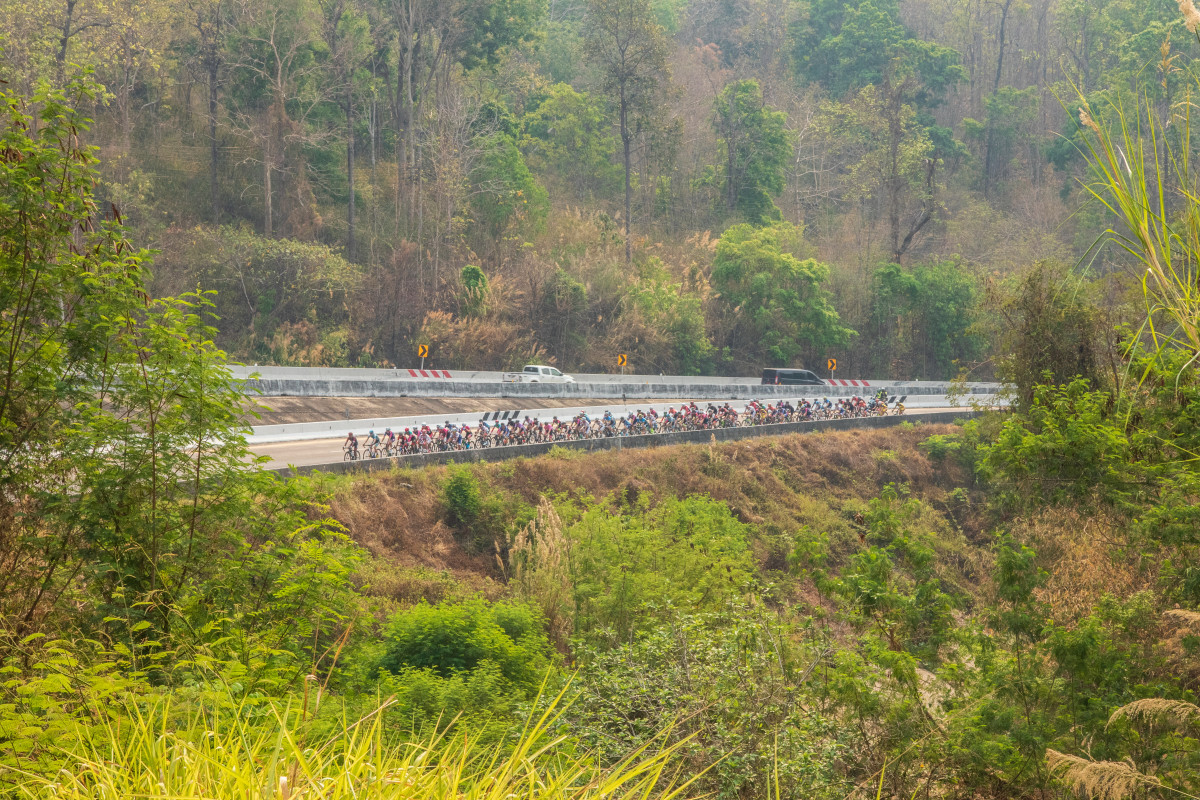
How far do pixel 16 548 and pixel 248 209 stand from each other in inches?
1501

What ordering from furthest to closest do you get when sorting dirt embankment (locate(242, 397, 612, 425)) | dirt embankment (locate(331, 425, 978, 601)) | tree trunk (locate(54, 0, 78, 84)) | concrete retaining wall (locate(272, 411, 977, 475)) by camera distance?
tree trunk (locate(54, 0, 78, 84)) < dirt embankment (locate(242, 397, 612, 425)) < concrete retaining wall (locate(272, 411, 977, 475)) < dirt embankment (locate(331, 425, 978, 601))

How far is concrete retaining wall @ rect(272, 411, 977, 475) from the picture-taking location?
21.3 metres

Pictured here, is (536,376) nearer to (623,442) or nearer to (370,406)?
(370,406)

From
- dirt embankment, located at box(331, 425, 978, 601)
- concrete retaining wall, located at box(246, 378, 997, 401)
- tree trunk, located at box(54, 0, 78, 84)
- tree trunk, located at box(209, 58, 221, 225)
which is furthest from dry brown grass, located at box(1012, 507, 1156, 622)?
tree trunk, located at box(209, 58, 221, 225)

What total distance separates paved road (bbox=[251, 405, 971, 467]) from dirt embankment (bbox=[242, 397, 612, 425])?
1.15 meters


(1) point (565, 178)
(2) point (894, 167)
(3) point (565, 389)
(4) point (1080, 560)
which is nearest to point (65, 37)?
(3) point (565, 389)

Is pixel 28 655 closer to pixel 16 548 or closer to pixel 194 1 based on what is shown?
pixel 16 548

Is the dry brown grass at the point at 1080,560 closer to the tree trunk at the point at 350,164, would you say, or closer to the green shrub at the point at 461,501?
the green shrub at the point at 461,501

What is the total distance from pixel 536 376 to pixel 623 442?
11.4 metres

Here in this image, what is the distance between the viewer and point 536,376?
127 ft

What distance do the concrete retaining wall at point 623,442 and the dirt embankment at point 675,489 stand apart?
368mm

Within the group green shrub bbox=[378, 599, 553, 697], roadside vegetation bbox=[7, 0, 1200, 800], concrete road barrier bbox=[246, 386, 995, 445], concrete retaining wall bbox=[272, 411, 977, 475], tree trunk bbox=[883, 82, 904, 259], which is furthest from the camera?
tree trunk bbox=[883, 82, 904, 259]

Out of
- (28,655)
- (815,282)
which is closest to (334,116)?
(815,282)

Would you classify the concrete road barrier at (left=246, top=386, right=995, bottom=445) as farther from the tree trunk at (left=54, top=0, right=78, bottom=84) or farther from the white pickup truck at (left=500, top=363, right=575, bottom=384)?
the tree trunk at (left=54, top=0, right=78, bottom=84)
